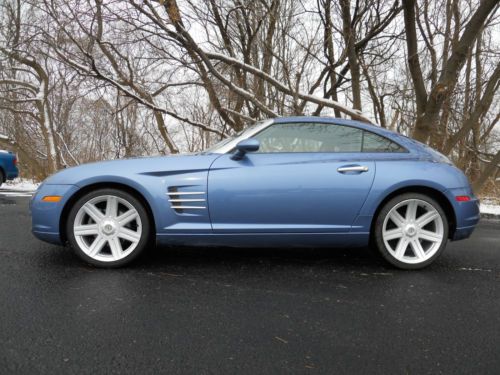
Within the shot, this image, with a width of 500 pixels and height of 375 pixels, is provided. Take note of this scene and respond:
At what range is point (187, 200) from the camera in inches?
118

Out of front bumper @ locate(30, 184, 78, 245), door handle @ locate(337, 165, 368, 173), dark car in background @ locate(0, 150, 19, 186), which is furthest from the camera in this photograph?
dark car in background @ locate(0, 150, 19, 186)

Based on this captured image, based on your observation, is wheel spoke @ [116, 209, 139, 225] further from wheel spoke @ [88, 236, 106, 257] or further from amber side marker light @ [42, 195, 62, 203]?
Answer: amber side marker light @ [42, 195, 62, 203]

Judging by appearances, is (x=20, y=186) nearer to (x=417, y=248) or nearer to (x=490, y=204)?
(x=417, y=248)

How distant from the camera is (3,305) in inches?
87.9

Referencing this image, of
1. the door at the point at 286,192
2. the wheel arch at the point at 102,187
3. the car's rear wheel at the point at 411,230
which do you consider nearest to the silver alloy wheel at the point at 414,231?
the car's rear wheel at the point at 411,230

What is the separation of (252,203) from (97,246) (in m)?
1.35

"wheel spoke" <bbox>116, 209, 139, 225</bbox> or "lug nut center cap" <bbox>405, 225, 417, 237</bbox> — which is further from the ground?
"wheel spoke" <bbox>116, 209, 139, 225</bbox>

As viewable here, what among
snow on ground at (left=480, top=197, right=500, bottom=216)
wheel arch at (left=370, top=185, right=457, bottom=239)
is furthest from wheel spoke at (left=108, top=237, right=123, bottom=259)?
snow on ground at (left=480, top=197, right=500, bottom=216)

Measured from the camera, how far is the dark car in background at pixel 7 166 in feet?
32.6

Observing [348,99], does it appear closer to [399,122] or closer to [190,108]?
[399,122]

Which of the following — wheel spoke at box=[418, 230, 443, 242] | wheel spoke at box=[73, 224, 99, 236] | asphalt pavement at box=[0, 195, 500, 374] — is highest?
wheel spoke at box=[73, 224, 99, 236]

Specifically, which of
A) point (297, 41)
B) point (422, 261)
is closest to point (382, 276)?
point (422, 261)

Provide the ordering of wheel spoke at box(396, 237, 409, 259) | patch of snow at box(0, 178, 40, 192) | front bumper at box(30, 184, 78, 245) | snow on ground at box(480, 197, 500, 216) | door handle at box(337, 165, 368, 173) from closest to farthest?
front bumper at box(30, 184, 78, 245) → door handle at box(337, 165, 368, 173) → wheel spoke at box(396, 237, 409, 259) → snow on ground at box(480, 197, 500, 216) → patch of snow at box(0, 178, 40, 192)

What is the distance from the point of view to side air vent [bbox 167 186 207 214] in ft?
9.86
